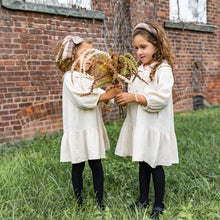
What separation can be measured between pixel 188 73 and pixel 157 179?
212 inches

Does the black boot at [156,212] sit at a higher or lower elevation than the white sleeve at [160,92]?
lower

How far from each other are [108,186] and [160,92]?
4.08 feet

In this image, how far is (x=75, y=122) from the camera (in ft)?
7.31

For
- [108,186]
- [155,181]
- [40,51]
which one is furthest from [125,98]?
[40,51]

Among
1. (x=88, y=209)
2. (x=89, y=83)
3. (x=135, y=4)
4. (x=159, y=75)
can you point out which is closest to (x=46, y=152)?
(x=88, y=209)

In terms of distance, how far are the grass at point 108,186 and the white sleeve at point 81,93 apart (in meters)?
0.83

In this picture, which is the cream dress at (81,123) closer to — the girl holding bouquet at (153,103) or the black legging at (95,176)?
the black legging at (95,176)

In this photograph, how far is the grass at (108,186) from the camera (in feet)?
7.22

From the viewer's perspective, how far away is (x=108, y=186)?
2.79m

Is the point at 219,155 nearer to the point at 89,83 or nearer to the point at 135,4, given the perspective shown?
the point at 89,83

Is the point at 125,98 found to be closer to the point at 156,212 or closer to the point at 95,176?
the point at 95,176

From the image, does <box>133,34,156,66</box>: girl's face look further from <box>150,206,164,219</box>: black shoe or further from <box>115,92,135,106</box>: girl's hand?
<box>150,206,164,219</box>: black shoe

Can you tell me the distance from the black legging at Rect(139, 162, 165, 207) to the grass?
10cm

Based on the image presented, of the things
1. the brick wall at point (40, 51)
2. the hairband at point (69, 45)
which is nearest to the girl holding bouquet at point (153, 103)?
the hairband at point (69, 45)
